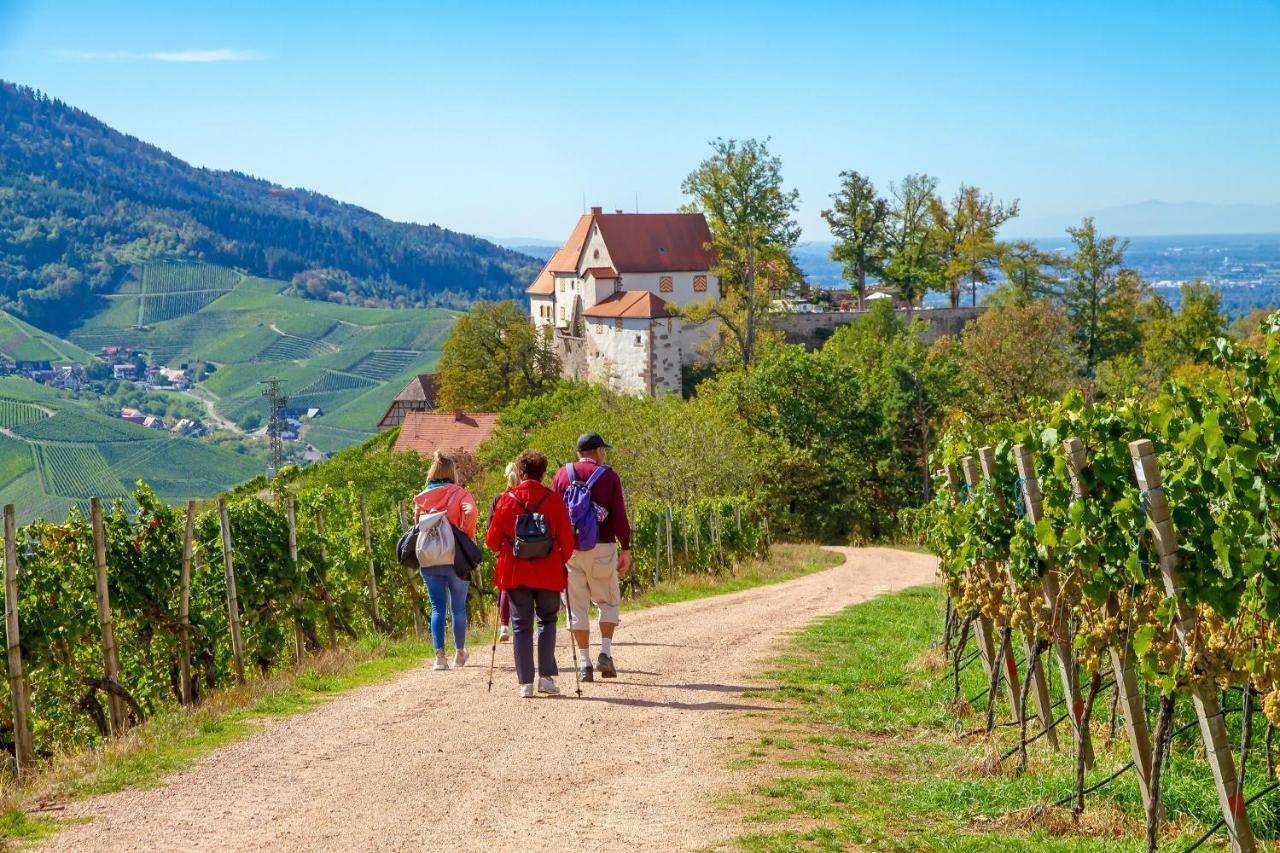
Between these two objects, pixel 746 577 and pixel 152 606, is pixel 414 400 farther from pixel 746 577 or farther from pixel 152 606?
pixel 152 606

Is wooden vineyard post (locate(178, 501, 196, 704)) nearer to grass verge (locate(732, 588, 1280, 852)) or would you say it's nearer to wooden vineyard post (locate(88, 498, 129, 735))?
wooden vineyard post (locate(88, 498, 129, 735))

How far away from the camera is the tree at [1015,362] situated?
61.9 m

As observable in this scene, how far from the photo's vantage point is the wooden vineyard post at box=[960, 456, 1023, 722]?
9.48m

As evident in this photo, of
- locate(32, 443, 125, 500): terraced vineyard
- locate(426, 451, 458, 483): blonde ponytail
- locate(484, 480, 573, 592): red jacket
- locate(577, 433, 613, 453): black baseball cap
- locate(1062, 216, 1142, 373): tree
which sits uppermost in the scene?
locate(1062, 216, 1142, 373): tree

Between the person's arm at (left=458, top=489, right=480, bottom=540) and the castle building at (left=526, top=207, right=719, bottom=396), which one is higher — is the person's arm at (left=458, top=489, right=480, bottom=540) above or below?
below

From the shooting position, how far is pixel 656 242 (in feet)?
298

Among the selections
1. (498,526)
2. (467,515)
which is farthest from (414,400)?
(498,526)

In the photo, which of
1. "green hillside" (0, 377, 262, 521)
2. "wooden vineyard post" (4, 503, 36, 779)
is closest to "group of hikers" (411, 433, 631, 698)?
"wooden vineyard post" (4, 503, 36, 779)

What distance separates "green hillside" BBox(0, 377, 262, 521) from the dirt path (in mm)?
116220

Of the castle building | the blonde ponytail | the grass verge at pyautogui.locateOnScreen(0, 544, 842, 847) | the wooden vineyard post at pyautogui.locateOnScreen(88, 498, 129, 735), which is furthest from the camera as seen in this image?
the castle building

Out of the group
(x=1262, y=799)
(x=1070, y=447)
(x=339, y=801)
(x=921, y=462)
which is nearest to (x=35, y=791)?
(x=339, y=801)

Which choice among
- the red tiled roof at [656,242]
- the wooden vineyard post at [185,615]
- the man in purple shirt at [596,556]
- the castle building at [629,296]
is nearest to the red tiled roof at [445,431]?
the castle building at [629,296]

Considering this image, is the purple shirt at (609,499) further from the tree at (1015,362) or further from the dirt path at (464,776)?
the tree at (1015,362)

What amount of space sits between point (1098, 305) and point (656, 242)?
28.6 metres
